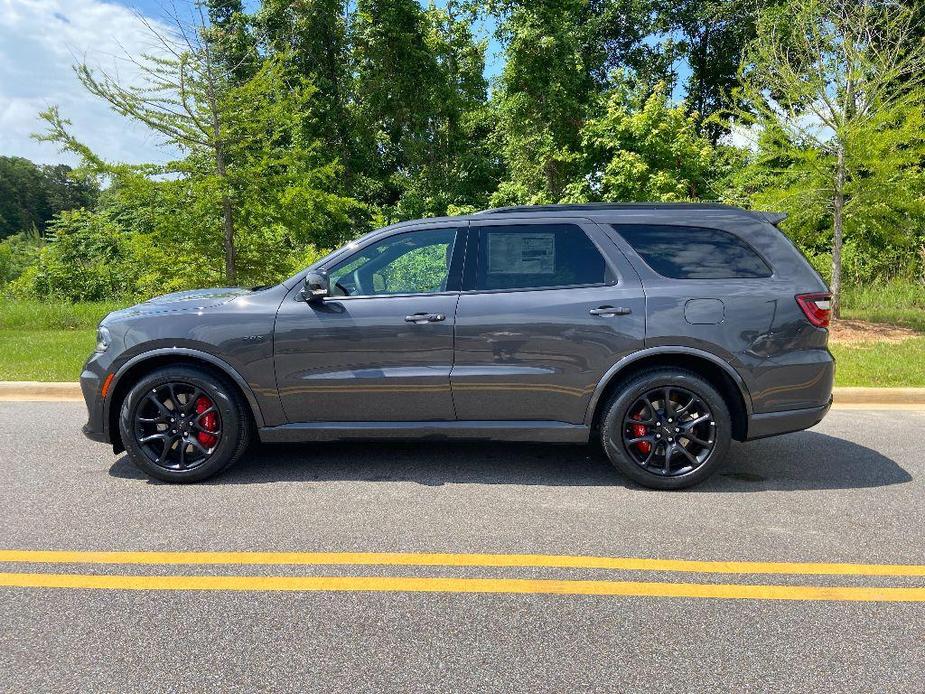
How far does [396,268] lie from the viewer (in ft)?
15.2

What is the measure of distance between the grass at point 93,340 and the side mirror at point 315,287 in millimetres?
4984

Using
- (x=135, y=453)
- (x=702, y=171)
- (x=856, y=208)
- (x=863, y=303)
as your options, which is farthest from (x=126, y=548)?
(x=702, y=171)

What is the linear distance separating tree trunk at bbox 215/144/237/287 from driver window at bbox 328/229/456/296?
6.59 metres

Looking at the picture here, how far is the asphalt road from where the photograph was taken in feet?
8.18

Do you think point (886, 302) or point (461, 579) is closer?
point (461, 579)

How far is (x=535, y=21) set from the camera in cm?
1886

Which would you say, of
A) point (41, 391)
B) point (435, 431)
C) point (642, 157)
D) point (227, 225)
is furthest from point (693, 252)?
point (642, 157)

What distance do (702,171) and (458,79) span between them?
10569mm

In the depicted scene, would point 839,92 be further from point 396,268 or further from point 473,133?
point 473,133

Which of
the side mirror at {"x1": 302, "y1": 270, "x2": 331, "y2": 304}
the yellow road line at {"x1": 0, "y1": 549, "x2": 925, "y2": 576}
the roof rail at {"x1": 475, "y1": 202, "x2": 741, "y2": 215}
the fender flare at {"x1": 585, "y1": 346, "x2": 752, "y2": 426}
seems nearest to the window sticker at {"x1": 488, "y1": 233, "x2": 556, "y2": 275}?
the roof rail at {"x1": 475, "y1": 202, "x2": 741, "y2": 215}

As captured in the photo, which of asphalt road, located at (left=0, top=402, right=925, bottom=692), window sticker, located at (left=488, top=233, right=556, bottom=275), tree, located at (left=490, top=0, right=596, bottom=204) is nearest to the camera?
asphalt road, located at (left=0, top=402, right=925, bottom=692)

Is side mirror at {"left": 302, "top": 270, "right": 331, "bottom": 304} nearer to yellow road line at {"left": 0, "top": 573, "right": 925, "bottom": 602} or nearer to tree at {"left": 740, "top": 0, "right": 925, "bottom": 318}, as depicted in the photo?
yellow road line at {"left": 0, "top": 573, "right": 925, "bottom": 602}

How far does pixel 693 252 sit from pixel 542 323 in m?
1.14

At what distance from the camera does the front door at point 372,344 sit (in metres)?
4.46
